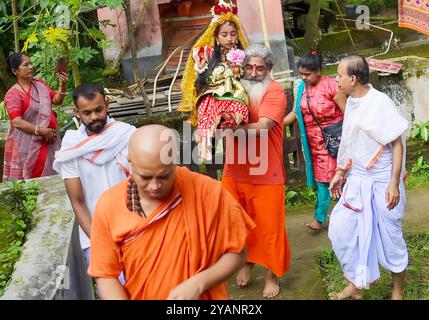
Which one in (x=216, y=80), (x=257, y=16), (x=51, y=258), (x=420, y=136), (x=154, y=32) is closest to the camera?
(x=51, y=258)

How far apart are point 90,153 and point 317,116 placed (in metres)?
2.31

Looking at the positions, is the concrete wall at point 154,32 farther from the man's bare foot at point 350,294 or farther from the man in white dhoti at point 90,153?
the man in white dhoti at point 90,153

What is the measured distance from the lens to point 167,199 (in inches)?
104

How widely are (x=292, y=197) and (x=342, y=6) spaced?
29.4 feet

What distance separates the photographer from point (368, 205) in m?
4.13

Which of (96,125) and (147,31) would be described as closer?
(96,125)

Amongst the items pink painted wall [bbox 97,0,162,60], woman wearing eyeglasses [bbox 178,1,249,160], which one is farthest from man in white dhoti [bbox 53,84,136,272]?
pink painted wall [bbox 97,0,162,60]

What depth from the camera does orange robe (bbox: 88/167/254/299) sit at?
2.62 meters

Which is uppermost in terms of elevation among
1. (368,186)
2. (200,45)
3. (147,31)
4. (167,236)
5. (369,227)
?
(147,31)

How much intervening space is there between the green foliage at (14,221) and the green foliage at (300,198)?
293 centimetres

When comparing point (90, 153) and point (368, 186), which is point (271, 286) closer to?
point (368, 186)

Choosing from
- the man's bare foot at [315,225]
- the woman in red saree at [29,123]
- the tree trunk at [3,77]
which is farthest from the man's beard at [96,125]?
the tree trunk at [3,77]

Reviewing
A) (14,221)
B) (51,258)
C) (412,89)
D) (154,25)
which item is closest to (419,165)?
(412,89)

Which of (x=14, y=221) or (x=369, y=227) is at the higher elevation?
(x=14, y=221)
